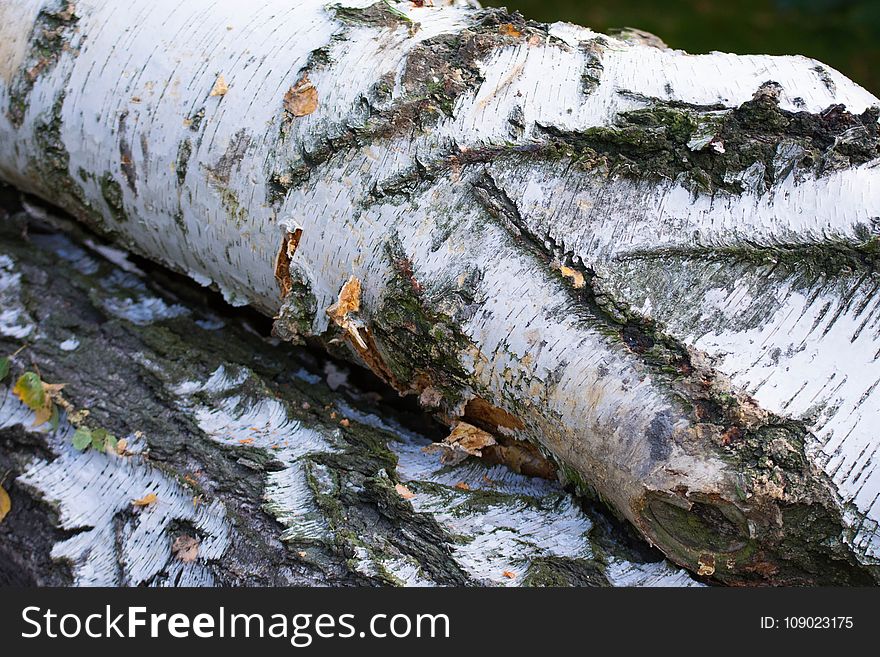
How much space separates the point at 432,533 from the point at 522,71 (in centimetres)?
73

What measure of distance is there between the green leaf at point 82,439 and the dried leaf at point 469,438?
2.02ft

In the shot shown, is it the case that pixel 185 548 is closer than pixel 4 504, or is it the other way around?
pixel 185 548

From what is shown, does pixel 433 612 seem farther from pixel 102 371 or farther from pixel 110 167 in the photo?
pixel 110 167

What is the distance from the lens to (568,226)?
114 centimetres

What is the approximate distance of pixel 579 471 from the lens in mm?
1195

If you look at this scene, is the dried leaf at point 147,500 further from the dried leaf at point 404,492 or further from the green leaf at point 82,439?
the dried leaf at point 404,492

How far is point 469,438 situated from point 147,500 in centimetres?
54

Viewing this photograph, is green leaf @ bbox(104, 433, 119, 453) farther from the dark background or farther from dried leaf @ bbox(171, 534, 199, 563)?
the dark background

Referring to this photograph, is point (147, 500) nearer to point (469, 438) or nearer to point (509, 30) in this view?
point (469, 438)

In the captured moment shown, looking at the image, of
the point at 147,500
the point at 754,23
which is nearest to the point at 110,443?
the point at 147,500

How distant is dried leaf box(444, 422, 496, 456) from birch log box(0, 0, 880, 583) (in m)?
0.02

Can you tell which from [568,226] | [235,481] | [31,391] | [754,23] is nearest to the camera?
[568,226]

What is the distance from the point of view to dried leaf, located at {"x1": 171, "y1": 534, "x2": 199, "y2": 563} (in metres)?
1.22

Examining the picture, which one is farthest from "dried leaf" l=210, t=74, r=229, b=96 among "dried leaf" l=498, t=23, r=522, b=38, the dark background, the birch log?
the dark background
